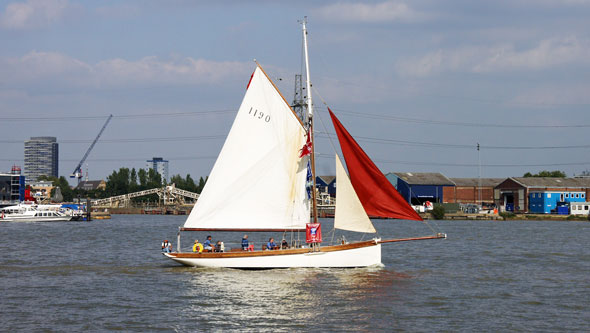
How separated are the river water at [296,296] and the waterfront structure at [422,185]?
122773mm

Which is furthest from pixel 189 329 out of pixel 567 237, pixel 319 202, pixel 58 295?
pixel 319 202

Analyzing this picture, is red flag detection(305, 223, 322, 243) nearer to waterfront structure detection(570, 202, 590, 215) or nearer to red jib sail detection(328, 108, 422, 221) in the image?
red jib sail detection(328, 108, 422, 221)

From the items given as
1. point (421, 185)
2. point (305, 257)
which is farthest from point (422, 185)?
point (305, 257)

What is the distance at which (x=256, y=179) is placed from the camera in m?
49.2

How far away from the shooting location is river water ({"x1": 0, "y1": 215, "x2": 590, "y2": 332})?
107 ft

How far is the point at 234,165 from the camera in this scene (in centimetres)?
4906

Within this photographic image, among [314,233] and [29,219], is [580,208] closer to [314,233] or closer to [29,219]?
[29,219]

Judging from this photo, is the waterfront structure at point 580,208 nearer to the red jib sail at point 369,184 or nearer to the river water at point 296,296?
the river water at point 296,296

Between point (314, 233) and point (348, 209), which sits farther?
point (348, 209)

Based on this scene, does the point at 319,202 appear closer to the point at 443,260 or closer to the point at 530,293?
the point at 443,260

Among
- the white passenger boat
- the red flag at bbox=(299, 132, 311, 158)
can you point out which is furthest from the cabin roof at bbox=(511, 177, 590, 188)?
the red flag at bbox=(299, 132, 311, 158)

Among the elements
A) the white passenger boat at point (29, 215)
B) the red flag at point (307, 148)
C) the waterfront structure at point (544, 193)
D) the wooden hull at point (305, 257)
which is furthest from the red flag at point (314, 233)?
the waterfront structure at point (544, 193)

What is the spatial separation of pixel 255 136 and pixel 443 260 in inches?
852

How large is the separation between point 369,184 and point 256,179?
774cm
